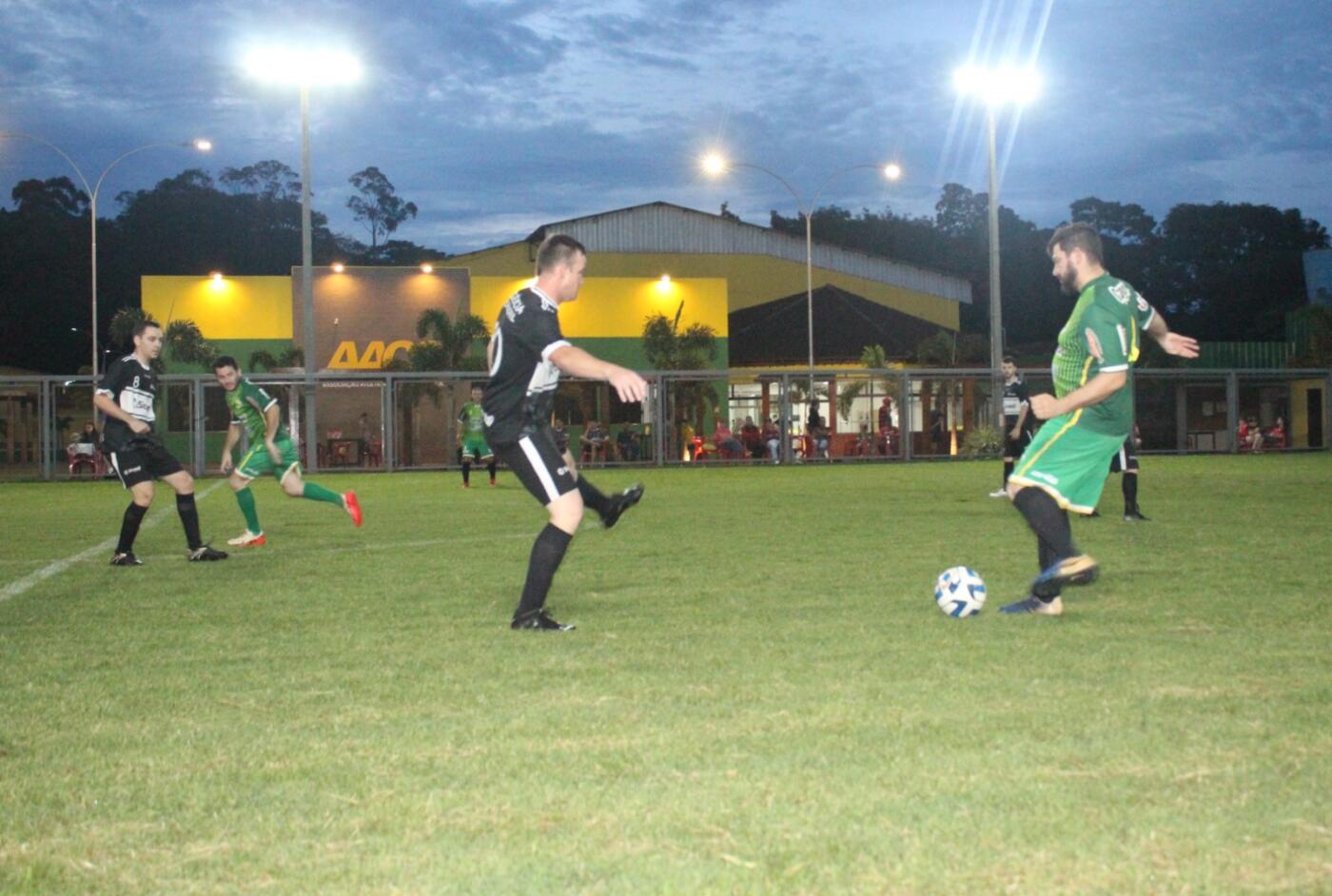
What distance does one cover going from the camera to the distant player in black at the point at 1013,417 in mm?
17062

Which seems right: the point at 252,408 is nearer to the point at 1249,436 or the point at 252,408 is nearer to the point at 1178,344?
the point at 1178,344

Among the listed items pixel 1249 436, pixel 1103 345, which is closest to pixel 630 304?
pixel 1249 436

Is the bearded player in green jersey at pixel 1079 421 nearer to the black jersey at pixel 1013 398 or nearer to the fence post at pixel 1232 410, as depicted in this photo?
the black jersey at pixel 1013 398

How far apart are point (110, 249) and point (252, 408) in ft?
268

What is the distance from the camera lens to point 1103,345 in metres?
6.91

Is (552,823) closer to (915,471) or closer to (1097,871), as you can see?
(1097,871)

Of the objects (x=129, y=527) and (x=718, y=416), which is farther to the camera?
(x=718, y=416)

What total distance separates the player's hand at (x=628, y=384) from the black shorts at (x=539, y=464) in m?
0.79

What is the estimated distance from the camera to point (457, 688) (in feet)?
18.4

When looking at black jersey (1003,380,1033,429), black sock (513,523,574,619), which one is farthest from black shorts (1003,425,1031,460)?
black sock (513,523,574,619)

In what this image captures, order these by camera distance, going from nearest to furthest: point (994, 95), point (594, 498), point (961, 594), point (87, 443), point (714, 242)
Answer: point (961, 594) < point (594, 498) < point (994, 95) < point (87, 443) < point (714, 242)

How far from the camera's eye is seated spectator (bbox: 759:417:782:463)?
36.6 meters

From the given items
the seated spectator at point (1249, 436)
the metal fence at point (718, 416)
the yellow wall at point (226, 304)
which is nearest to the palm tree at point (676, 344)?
the metal fence at point (718, 416)

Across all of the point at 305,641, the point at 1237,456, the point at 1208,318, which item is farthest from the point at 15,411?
the point at 1208,318
